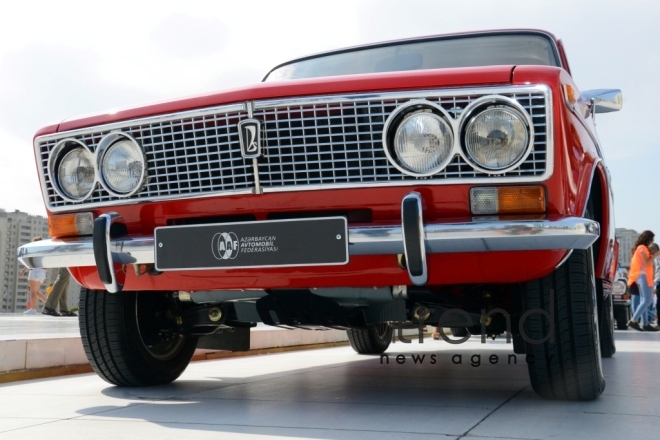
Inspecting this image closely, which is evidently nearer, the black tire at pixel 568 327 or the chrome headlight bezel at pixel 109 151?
the black tire at pixel 568 327

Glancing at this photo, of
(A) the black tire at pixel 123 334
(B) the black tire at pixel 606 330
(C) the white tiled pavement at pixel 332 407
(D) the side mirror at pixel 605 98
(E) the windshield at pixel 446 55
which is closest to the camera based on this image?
(C) the white tiled pavement at pixel 332 407

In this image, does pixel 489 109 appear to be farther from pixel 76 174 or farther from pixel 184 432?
pixel 76 174

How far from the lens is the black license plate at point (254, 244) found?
8.68ft

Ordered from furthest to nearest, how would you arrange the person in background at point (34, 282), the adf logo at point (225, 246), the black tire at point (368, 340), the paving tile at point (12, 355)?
the person in background at point (34, 282)
the black tire at point (368, 340)
the paving tile at point (12, 355)
the adf logo at point (225, 246)

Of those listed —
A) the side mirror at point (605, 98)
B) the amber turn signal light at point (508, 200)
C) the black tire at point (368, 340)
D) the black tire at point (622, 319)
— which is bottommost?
the black tire at point (622, 319)

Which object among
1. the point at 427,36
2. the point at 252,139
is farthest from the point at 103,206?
the point at 427,36

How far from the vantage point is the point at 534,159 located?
101 inches

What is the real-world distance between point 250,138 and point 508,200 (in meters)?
0.99

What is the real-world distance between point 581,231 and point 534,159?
29 centimetres

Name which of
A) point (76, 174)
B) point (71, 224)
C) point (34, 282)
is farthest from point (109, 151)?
point (34, 282)

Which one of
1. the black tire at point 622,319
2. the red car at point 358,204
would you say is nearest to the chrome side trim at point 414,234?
the red car at point 358,204

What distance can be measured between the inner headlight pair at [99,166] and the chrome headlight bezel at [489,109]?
4.32 ft

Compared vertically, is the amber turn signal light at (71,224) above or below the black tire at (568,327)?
above

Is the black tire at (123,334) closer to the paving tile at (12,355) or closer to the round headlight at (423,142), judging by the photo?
the paving tile at (12,355)
